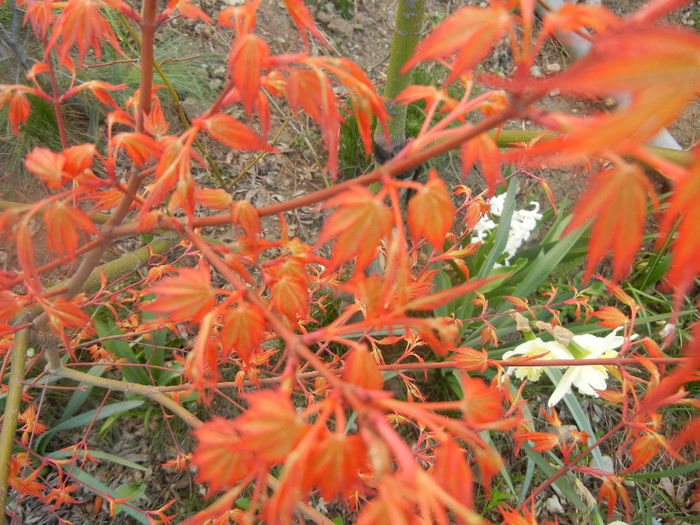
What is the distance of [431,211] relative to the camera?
1.34 ft

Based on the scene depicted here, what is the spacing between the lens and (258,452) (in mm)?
342

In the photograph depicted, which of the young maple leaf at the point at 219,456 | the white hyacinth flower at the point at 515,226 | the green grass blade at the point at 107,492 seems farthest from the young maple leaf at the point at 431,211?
the white hyacinth flower at the point at 515,226

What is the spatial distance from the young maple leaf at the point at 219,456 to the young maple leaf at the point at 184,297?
0.34 ft

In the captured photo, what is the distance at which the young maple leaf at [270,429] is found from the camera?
0.34 m

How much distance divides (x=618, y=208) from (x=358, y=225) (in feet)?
0.62

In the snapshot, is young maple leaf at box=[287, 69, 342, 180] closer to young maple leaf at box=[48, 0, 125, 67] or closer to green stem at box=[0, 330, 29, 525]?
young maple leaf at box=[48, 0, 125, 67]

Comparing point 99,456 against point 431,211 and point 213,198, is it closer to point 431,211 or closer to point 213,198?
point 213,198

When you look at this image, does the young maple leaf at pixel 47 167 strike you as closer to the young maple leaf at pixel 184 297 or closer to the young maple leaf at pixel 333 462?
the young maple leaf at pixel 184 297

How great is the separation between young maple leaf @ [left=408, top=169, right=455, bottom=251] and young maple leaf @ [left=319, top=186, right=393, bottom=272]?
3 centimetres

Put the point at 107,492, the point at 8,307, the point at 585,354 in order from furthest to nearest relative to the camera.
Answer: the point at 107,492 < the point at 585,354 < the point at 8,307

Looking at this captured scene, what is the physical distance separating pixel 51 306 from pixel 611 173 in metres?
0.63

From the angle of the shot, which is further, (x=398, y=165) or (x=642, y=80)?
(x=398, y=165)

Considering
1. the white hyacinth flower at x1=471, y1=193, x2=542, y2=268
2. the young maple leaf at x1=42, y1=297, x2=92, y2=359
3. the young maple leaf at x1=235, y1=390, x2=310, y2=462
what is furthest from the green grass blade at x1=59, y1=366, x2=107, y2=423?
the white hyacinth flower at x1=471, y1=193, x2=542, y2=268

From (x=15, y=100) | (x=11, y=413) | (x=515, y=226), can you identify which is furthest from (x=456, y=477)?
(x=515, y=226)
